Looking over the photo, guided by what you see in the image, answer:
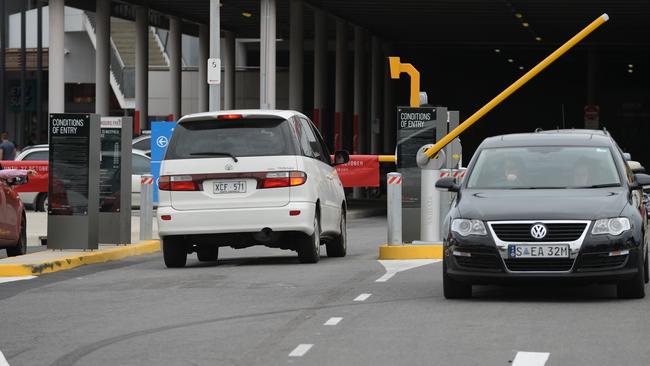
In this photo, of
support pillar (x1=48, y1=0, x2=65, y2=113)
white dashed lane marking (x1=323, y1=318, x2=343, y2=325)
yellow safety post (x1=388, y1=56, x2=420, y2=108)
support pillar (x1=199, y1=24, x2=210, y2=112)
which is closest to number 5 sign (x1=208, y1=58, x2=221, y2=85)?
yellow safety post (x1=388, y1=56, x2=420, y2=108)

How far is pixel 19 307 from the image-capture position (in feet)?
41.9

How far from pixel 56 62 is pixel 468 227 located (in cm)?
2463

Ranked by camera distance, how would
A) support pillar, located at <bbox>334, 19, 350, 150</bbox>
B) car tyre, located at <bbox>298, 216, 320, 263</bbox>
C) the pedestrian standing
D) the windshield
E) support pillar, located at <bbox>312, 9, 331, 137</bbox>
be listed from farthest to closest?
1. support pillar, located at <bbox>334, 19, 350, 150</bbox>
2. support pillar, located at <bbox>312, 9, 331, 137</bbox>
3. the pedestrian standing
4. car tyre, located at <bbox>298, 216, 320, 263</bbox>
5. the windshield

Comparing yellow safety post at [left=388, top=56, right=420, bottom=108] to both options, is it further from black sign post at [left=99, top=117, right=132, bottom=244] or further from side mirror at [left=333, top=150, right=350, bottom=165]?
black sign post at [left=99, top=117, right=132, bottom=244]

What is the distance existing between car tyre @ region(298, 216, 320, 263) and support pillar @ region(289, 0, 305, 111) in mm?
24577

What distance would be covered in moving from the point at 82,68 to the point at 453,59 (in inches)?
787

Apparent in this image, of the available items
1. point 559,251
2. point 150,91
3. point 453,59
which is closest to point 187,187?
point 559,251

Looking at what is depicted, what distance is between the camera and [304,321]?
444 inches

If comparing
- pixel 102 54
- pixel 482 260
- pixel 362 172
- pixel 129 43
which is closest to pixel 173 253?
pixel 482 260

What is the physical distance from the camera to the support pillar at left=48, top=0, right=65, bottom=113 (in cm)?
3538

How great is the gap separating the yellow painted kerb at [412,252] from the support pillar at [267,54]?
16.7 m

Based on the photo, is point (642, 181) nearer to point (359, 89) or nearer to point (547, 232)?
point (547, 232)

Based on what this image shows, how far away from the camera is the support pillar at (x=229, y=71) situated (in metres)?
55.9

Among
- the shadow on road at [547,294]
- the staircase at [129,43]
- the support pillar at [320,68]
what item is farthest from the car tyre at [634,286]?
the staircase at [129,43]
